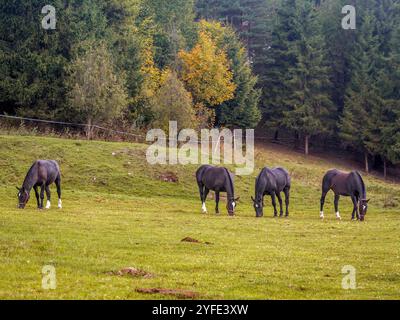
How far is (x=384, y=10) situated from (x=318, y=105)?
12.4 meters

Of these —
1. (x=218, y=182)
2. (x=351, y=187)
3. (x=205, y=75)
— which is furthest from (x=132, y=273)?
(x=205, y=75)

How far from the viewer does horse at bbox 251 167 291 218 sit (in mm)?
27327

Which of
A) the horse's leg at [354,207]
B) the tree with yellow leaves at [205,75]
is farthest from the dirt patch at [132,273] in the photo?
the tree with yellow leaves at [205,75]

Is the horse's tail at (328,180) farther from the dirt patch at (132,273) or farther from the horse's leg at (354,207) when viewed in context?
the dirt patch at (132,273)

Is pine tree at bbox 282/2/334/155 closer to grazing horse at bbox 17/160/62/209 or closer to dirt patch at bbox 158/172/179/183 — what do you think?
dirt patch at bbox 158/172/179/183

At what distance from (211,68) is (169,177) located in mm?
25188

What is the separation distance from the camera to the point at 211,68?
60.3 metres

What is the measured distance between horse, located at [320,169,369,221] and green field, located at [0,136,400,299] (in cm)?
71

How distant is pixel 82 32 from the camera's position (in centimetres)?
4991

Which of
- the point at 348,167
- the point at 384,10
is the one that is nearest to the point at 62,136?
the point at 348,167

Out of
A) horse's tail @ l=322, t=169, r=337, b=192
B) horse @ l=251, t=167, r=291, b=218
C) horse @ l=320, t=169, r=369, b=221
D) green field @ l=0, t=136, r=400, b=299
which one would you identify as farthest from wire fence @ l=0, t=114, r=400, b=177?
horse @ l=320, t=169, r=369, b=221

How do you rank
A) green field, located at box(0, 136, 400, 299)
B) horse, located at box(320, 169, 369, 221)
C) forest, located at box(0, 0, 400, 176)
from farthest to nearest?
forest, located at box(0, 0, 400, 176) → horse, located at box(320, 169, 369, 221) → green field, located at box(0, 136, 400, 299)

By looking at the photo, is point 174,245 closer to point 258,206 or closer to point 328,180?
point 258,206
